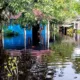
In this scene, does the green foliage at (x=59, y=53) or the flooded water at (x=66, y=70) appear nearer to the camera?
the flooded water at (x=66, y=70)

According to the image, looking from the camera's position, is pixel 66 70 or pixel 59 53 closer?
pixel 66 70

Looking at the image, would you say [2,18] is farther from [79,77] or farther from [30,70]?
[79,77]

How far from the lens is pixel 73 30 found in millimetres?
44938

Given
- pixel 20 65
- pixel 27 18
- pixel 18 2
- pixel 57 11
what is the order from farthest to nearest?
pixel 57 11, pixel 20 65, pixel 27 18, pixel 18 2

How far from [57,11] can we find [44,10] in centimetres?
1526

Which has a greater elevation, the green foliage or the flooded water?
the green foliage

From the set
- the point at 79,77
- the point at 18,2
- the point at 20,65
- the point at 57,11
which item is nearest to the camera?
the point at 79,77

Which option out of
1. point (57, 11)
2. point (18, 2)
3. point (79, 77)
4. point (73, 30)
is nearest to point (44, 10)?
point (18, 2)

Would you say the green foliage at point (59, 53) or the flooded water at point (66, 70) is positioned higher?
the green foliage at point (59, 53)

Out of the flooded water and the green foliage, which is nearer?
the flooded water

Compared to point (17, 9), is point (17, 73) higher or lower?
lower

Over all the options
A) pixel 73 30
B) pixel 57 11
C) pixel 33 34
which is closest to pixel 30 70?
pixel 57 11

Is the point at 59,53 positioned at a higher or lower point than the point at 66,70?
higher

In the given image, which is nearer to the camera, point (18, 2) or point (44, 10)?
point (18, 2)
